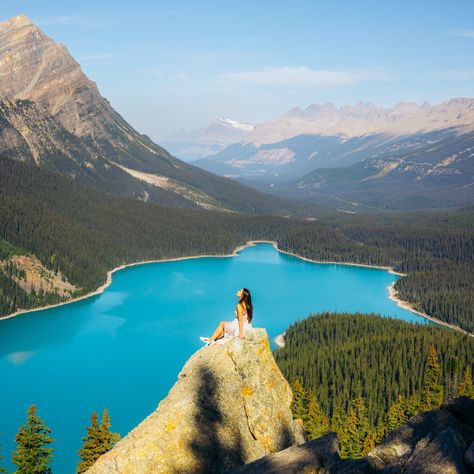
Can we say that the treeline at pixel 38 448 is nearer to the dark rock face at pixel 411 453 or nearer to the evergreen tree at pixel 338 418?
the evergreen tree at pixel 338 418

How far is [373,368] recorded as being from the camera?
108438 millimetres

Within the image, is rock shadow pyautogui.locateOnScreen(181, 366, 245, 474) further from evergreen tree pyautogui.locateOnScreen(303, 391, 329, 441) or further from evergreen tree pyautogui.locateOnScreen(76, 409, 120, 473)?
evergreen tree pyautogui.locateOnScreen(303, 391, 329, 441)

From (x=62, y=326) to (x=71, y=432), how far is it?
70.9 meters

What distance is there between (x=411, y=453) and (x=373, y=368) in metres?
98.4

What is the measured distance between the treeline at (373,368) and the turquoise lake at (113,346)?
19.3 m

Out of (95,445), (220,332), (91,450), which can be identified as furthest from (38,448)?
(220,332)

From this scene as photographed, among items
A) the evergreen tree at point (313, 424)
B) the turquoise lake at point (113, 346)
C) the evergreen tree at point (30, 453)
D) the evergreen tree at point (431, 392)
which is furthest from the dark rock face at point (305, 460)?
the evergreen tree at point (431, 392)

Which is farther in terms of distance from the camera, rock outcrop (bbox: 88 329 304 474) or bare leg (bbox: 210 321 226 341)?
bare leg (bbox: 210 321 226 341)

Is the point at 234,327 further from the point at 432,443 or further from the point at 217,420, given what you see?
the point at 432,443

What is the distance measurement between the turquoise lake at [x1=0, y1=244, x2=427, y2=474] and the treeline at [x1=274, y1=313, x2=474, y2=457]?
1927 cm

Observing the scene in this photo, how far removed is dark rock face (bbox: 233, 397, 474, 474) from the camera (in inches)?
527

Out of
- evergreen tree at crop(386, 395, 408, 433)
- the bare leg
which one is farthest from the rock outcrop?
evergreen tree at crop(386, 395, 408, 433)

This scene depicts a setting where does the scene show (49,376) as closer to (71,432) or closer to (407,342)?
(71,432)

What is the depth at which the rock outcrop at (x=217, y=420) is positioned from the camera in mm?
18703
